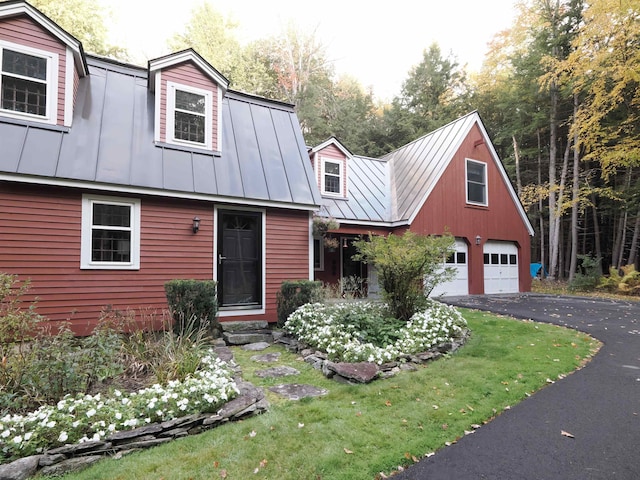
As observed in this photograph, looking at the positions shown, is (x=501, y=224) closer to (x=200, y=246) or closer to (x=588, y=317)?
(x=588, y=317)

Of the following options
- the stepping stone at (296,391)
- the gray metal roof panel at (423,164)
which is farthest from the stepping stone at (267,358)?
the gray metal roof panel at (423,164)

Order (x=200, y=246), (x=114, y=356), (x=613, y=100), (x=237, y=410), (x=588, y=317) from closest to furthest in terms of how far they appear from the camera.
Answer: (x=237, y=410), (x=114, y=356), (x=200, y=246), (x=588, y=317), (x=613, y=100)

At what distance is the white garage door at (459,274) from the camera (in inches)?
468

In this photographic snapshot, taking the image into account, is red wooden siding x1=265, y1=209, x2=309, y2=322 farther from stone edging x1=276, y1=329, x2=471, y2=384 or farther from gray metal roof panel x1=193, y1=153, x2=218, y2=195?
stone edging x1=276, y1=329, x2=471, y2=384

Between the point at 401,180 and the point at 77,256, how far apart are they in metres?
10.4

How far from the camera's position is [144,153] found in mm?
6785

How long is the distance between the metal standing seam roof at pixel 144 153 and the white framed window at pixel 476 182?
706 cm

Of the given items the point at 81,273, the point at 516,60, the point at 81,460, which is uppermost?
the point at 516,60

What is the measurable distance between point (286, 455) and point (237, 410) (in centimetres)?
87

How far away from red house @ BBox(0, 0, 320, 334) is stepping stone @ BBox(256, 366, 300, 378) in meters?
2.62

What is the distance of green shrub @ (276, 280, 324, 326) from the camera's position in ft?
22.4

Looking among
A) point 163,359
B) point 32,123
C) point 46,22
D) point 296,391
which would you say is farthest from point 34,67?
point 296,391

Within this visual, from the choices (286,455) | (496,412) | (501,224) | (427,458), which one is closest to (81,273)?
(286,455)

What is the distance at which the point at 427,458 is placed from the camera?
269 centimetres
